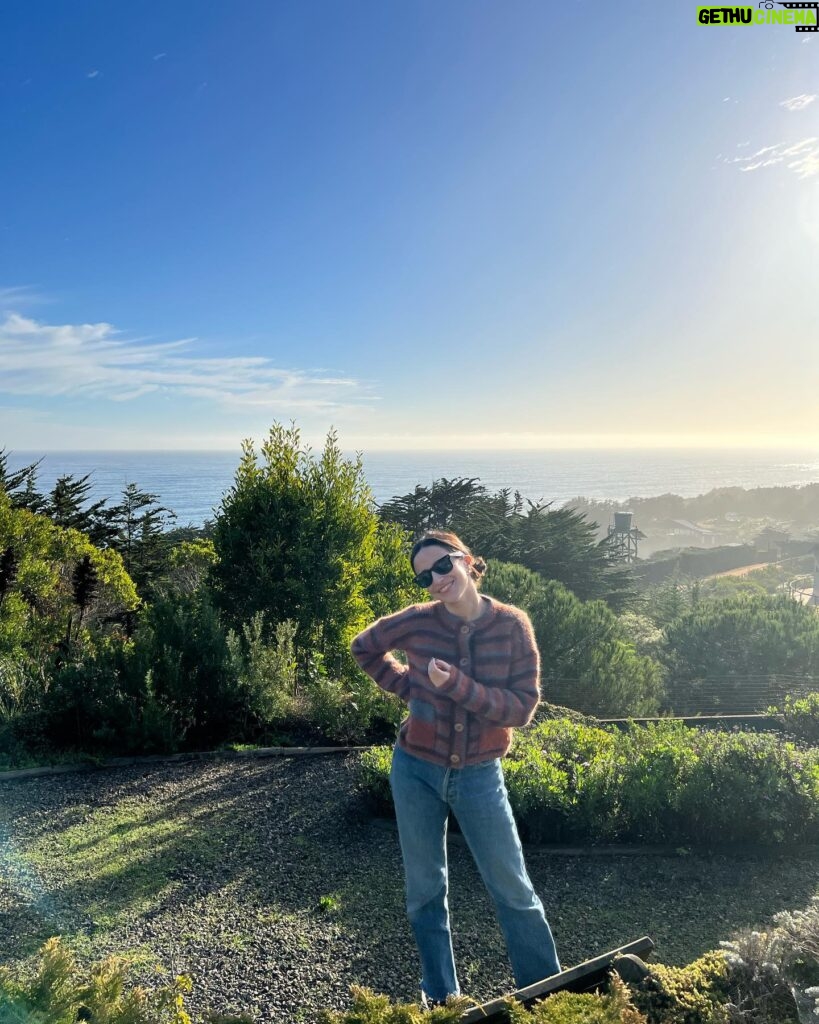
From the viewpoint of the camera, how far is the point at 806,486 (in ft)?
199

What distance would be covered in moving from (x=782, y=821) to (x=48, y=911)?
415 centimetres

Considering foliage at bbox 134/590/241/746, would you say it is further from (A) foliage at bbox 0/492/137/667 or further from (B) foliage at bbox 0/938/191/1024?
(B) foliage at bbox 0/938/191/1024

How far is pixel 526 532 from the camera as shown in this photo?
1728 centimetres

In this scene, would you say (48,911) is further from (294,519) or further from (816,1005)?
(294,519)

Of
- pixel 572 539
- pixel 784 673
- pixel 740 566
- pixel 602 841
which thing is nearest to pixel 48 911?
pixel 602 841

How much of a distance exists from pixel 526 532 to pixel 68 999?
16.1 meters

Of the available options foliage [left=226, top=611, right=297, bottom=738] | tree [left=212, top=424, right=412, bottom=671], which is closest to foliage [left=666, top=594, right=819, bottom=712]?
tree [left=212, top=424, right=412, bottom=671]

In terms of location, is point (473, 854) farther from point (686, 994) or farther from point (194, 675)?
point (194, 675)

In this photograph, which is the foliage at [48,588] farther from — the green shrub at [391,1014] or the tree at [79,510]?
the tree at [79,510]

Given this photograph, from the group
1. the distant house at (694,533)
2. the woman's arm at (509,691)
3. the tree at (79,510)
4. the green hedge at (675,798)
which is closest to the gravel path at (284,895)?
the green hedge at (675,798)

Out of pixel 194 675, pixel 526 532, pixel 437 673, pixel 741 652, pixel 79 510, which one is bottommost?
pixel 741 652

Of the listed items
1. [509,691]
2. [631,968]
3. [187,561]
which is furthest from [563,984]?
[187,561]

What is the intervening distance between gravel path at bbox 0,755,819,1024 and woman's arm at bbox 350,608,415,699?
4.72 feet

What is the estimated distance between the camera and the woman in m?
2.41
